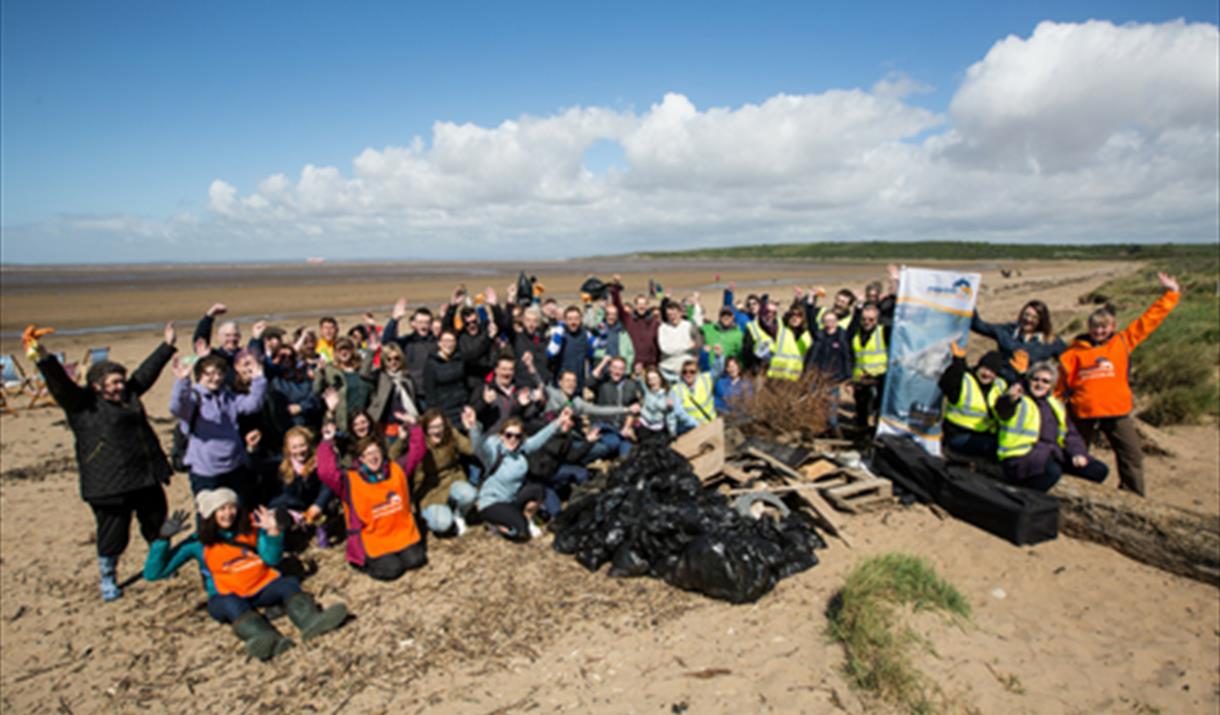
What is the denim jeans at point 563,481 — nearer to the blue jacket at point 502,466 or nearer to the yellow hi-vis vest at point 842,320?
the blue jacket at point 502,466

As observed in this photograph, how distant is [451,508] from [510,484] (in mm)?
613

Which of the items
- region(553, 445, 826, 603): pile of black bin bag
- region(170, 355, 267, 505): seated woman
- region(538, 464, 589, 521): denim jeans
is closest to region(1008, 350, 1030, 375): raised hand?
region(553, 445, 826, 603): pile of black bin bag

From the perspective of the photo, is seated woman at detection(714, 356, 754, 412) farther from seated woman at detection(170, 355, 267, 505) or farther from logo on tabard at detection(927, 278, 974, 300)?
seated woman at detection(170, 355, 267, 505)

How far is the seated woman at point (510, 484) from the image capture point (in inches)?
211

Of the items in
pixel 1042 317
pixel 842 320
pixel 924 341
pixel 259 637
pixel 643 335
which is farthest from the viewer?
pixel 842 320

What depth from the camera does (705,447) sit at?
6246mm

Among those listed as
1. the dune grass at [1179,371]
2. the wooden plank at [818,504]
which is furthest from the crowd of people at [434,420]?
the dune grass at [1179,371]

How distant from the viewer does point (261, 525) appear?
4.50m

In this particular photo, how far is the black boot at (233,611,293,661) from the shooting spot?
3908 millimetres

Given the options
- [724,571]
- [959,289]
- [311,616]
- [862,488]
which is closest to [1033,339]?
[959,289]

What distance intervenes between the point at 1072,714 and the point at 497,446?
14.5 ft

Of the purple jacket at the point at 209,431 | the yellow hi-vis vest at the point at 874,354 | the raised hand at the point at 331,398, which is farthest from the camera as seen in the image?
the yellow hi-vis vest at the point at 874,354

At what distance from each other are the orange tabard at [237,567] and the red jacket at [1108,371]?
280 inches

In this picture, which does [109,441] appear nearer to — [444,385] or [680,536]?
[444,385]
